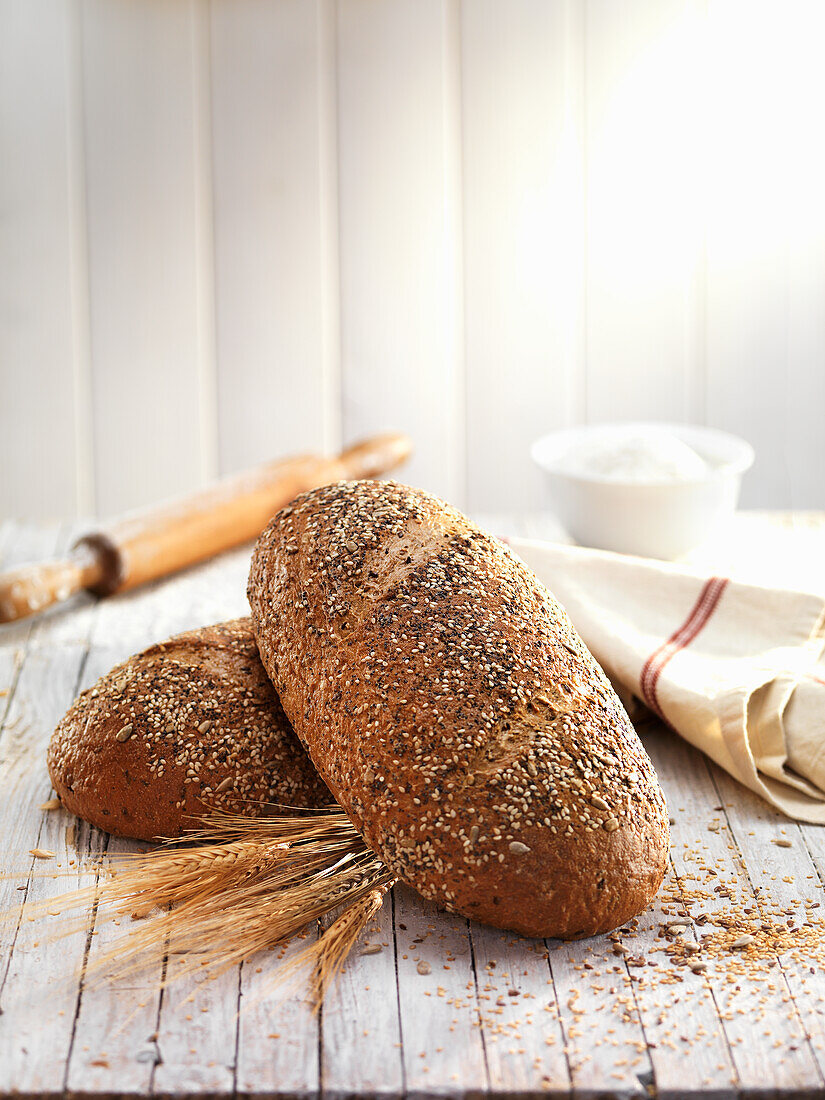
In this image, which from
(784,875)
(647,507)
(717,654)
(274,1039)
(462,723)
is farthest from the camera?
(647,507)

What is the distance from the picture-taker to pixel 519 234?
2576 mm

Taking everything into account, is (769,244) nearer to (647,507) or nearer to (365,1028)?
(647,507)

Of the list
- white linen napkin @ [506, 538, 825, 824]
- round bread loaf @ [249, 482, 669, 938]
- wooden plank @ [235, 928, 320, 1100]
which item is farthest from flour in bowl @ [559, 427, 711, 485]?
wooden plank @ [235, 928, 320, 1100]

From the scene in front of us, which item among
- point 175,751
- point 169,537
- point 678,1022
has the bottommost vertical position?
point 678,1022

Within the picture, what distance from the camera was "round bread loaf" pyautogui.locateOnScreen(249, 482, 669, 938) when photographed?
1.02 m

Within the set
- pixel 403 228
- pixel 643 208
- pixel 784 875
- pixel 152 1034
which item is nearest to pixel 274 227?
pixel 403 228

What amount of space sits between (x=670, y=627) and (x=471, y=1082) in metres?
0.81

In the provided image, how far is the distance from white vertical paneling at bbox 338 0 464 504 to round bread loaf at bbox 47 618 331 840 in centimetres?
142

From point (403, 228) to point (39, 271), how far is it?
32.6 inches

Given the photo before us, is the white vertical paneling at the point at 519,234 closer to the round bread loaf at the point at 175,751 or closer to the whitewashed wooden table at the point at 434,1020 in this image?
the round bread loaf at the point at 175,751

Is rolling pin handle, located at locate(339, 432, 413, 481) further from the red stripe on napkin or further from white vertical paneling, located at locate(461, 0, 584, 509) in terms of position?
the red stripe on napkin

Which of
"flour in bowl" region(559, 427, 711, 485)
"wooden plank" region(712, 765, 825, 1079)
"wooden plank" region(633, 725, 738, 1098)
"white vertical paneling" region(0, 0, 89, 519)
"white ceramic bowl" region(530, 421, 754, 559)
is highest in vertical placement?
"white vertical paneling" region(0, 0, 89, 519)

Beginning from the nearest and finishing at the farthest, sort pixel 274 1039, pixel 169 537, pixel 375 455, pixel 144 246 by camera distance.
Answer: pixel 274 1039, pixel 169 537, pixel 375 455, pixel 144 246

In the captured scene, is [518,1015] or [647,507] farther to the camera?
[647,507]
